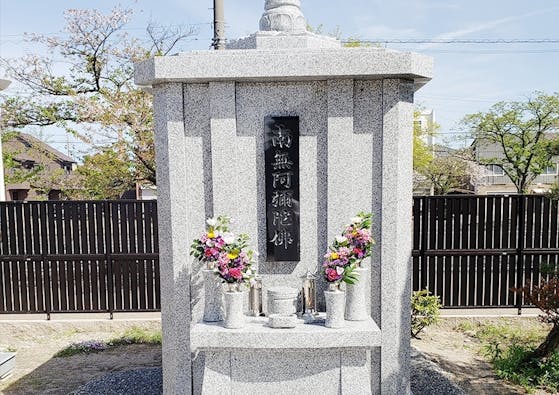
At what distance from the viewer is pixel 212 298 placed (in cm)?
450

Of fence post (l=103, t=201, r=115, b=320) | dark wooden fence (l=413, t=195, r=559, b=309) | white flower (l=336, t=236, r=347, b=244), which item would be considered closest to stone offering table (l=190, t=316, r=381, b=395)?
white flower (l=336, t=236, r=347, b=244)

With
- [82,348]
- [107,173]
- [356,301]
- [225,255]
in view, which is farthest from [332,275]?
[107,173]

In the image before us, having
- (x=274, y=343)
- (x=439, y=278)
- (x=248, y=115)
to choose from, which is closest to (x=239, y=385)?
(x=274, y=343)

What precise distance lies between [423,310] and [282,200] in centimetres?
409

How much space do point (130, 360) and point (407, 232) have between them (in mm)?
4806

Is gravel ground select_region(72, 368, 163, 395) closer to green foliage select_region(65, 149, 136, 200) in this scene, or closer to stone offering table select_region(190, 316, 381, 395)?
stone offering table select_region(190, 316, 381, 395)

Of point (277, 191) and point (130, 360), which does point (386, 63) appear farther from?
point (130, 360)

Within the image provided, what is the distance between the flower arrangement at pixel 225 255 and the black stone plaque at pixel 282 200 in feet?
1.29

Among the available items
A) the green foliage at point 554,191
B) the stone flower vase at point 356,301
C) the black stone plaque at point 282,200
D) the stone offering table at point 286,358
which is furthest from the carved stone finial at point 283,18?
the green foliage at point 554,191

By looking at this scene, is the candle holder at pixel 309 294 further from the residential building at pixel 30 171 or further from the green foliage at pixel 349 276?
the residential building at pixel 30 171

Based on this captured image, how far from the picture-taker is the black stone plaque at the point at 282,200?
4402 mm

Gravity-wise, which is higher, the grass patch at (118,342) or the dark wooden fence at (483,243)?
the dark wooden fence at (483,243)

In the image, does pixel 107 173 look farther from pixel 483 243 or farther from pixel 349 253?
pixel 349 253

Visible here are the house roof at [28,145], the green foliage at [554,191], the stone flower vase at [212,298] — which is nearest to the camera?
the stone flower vase at [212,298]
